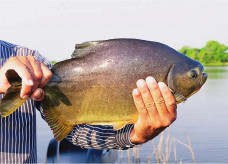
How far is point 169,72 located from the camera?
8.75ft

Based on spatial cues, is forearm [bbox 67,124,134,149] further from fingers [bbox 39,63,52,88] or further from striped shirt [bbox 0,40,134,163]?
fingers [bbox 39,63,52,88]

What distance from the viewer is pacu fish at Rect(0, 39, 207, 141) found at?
2662 millimetres

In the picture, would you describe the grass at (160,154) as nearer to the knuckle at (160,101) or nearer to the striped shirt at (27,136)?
the striped shirt at (27,136)

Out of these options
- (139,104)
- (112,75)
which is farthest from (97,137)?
(112,75)

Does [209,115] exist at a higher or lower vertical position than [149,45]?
lower

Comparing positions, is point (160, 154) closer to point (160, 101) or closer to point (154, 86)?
point (160, 101)

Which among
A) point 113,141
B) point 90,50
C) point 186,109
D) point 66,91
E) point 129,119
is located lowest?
point 186,109

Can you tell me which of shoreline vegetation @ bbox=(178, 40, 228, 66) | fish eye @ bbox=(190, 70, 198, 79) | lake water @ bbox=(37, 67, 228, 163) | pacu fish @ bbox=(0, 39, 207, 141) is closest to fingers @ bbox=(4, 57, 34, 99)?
pacu fish @ bbox=(0, 39, 207, 141)

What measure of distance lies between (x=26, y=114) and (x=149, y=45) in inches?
63.9

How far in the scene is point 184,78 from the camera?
269 centimetres

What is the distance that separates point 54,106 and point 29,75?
43 centimetres

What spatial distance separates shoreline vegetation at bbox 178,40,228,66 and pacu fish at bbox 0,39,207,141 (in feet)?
270

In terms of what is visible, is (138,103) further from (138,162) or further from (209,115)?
(209,115)

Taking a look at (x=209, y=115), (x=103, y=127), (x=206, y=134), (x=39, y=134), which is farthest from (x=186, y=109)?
(x=103, y=127)
